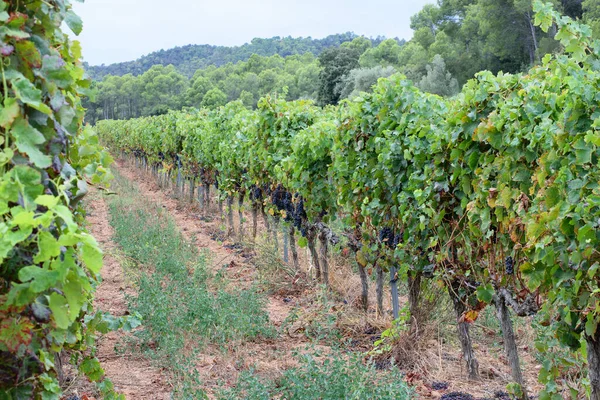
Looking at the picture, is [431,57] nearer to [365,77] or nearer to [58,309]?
[365,77]

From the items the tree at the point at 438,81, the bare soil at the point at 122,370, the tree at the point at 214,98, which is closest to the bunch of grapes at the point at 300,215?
the bare soil at the point at 122,370

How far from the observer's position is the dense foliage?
58.4 inches

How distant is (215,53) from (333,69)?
9895cm

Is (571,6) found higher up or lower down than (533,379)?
higher up

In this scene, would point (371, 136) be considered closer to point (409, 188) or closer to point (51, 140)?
point (409, 188)

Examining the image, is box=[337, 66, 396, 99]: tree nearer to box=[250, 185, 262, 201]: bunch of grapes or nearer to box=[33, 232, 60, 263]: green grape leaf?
box=[250, 185, 262, 201]: bunch of grapes

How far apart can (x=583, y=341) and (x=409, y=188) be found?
6.79ft

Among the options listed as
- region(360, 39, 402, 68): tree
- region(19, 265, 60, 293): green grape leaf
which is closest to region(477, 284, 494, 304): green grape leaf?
region(19, 265, 60, 293): green grape leaf

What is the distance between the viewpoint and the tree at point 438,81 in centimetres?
4038

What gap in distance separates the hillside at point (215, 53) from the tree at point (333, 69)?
70765 mm

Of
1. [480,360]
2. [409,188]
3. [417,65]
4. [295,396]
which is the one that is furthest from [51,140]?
[417,65]

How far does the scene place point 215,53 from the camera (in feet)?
463

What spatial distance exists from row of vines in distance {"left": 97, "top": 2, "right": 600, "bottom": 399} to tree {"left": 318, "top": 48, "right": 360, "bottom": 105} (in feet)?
128

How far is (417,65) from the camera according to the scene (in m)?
45.6
